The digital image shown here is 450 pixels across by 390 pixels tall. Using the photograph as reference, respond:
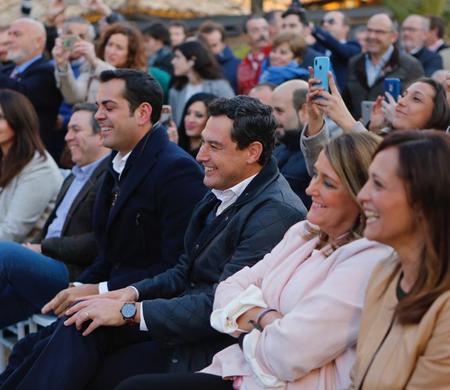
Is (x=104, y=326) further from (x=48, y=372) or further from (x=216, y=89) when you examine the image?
(x=216, y=89)

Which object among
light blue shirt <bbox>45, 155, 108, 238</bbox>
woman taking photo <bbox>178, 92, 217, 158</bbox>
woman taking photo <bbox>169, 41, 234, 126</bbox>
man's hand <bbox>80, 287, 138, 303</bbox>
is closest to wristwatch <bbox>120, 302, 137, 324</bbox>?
man's hand <bbox>80, 287, 138, 303</bbox>

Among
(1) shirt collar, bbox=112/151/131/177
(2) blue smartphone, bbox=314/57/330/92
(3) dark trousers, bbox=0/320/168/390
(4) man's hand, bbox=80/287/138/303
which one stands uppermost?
(2) blue smartphone, bbox=314/57/330/92

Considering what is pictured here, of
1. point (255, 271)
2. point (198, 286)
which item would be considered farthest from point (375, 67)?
point (255, 271)

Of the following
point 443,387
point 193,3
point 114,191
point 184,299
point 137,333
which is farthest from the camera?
point 193,3

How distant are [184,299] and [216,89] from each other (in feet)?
15.2

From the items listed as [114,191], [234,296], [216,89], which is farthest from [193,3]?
[234,296]

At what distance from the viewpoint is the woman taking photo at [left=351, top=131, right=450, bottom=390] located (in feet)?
8.70

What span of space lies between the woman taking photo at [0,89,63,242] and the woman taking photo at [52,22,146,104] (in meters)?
1.37

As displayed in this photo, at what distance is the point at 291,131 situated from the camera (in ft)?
18.7

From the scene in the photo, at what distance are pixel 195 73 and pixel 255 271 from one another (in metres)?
5.11

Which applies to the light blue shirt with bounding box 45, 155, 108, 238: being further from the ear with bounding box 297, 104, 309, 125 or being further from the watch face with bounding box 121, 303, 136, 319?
the watch face with bounding box 121, 303, 136, 319

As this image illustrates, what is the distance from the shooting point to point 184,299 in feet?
12.8

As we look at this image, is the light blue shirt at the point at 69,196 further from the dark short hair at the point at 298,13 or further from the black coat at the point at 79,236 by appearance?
the dark short hair at the point at 298,13

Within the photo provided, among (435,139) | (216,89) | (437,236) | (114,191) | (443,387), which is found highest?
(435,139)
